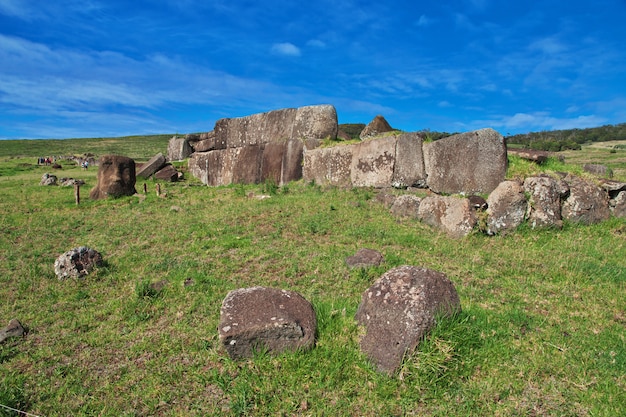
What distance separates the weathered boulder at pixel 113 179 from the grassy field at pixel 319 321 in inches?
151

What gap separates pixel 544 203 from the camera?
7559 mm

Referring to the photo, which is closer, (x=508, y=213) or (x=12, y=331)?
(x=12, y=331)

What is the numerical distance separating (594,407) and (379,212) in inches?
252

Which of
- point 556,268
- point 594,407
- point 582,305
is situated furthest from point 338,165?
point 594,407

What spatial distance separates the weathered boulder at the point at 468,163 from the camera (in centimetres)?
885

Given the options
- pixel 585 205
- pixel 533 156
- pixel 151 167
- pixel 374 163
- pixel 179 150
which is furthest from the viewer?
pixel 179 150

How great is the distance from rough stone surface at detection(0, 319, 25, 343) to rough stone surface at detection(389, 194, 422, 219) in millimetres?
6728

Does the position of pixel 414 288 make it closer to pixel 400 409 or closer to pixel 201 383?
pixel 400 409

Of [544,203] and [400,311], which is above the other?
[544,203]

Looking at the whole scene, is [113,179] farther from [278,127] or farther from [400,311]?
[400,311]

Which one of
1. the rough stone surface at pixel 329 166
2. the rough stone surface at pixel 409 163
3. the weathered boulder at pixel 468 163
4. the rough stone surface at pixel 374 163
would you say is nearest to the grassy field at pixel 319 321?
the weathered boulder at pixel 468 163

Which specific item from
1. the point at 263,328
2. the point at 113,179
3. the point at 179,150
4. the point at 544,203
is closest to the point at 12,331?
the point at 263,328

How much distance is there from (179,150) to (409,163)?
16559mm

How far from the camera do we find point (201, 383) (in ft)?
11.6
